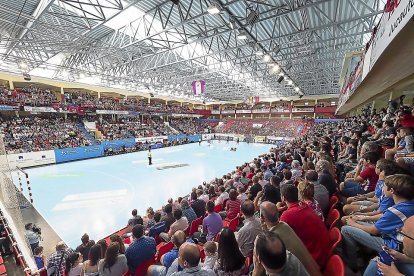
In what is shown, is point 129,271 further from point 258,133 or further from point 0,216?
point 258,133

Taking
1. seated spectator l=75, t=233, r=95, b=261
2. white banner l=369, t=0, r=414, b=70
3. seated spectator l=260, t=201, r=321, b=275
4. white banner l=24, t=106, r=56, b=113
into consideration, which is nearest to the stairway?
white banner l=24, t=106, r=56, b=113

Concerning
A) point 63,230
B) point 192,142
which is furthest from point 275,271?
point 192,142

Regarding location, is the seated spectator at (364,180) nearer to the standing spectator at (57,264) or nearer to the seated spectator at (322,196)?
the seated spectator at (322,196)

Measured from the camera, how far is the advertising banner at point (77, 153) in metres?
19.7

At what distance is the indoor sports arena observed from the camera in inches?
88.4

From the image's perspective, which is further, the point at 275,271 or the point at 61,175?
the point at 61,175

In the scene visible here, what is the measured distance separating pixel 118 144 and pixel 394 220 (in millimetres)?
26505

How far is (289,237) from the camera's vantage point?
1.91 metres

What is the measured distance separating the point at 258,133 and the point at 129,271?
132 feet

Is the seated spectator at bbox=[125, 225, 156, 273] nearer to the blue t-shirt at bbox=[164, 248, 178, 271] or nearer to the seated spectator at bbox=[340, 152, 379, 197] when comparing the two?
the blue t-shirt at bbox=[164, 248, 178, 271]

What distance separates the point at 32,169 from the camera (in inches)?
674

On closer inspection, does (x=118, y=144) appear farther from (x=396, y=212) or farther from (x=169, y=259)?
(x=396, y=212)

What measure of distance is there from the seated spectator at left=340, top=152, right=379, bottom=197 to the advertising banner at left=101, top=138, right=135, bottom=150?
23939 millimetres

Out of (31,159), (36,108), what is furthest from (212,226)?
(36,108)
